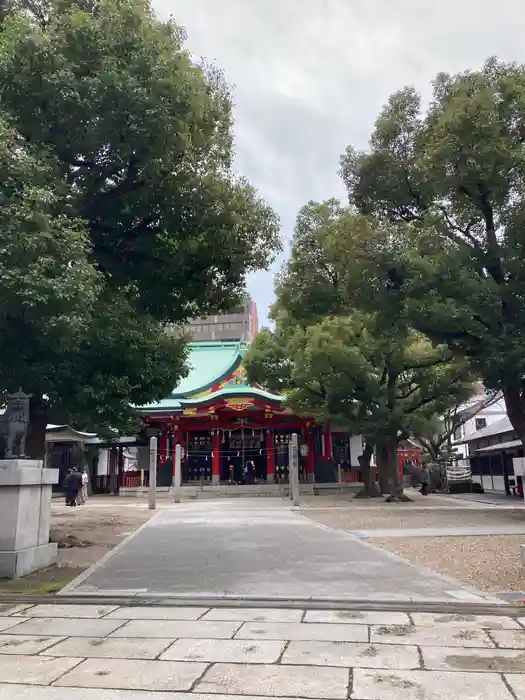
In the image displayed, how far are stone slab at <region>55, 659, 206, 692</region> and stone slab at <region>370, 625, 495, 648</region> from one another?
5.24 ft

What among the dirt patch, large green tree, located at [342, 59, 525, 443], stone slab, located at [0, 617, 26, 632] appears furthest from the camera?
large green tree, located at [342, 59, 525, 443]

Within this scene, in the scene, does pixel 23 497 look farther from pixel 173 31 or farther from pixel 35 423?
pixel 173 31

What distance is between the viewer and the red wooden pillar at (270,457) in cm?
3161

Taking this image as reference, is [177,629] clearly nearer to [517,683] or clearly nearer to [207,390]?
[517,683]

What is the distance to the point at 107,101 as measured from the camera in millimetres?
8156

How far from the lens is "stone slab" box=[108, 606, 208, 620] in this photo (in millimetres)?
5488

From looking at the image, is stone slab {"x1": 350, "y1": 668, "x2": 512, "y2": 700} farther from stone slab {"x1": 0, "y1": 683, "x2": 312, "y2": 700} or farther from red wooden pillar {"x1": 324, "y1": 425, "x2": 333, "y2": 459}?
red wooden pillar {"x1": 324, "y1": 425, "x2": 333, "y2": 459}

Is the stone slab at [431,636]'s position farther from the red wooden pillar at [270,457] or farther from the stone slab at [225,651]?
the red wooden pillar at [270,457]

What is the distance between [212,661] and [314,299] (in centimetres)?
1461

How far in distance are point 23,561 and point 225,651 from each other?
4.36 metres

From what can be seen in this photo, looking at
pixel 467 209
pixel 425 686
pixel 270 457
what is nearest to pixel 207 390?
pixel 270 457

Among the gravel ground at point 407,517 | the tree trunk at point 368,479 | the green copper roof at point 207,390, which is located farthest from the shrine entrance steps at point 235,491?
the gravel ground at point 407,517

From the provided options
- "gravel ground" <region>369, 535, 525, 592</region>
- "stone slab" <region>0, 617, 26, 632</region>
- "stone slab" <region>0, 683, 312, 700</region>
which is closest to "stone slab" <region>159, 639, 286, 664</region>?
"stone slab" <region>0, 683, 312, 700</region>

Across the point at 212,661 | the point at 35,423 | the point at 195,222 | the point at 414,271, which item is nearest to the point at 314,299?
the point at 414,271
